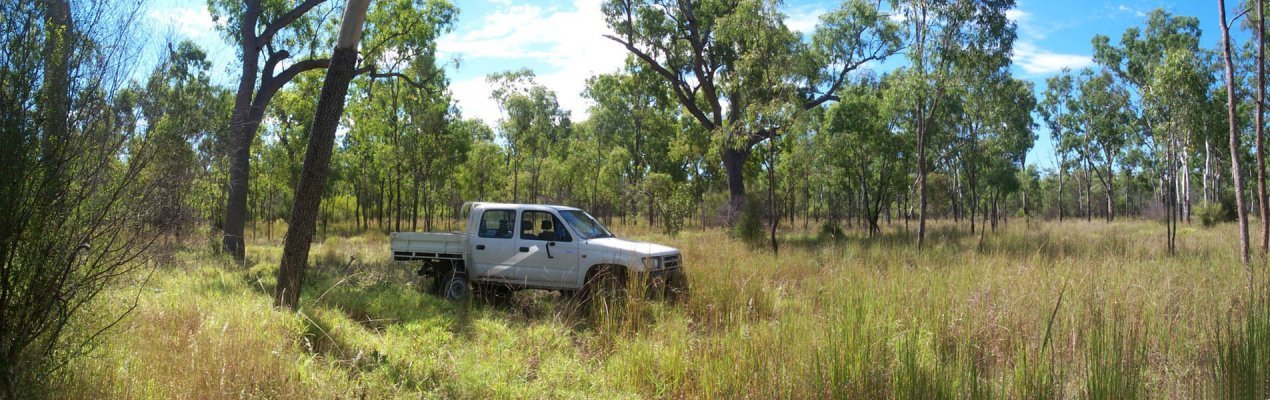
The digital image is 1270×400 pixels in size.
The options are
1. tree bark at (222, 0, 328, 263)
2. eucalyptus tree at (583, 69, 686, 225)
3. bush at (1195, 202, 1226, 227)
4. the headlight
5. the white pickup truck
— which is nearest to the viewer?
Result: the headlight

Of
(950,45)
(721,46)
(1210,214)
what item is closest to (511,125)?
(721,46)

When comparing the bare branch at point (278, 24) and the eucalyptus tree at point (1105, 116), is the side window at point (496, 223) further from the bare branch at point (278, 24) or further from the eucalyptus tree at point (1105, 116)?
the eucalyptus tree at point (1105, 116)

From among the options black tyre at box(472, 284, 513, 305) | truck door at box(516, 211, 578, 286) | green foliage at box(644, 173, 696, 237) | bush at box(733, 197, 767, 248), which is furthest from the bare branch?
green foliage at box(644, 173, 696, 237)

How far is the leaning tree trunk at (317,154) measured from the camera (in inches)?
273

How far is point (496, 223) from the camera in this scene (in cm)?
966

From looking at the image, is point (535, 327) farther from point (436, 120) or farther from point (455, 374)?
point (436, 120)

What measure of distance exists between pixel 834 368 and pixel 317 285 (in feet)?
30.5

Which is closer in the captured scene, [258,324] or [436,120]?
[258,324]

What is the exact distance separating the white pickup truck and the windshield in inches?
1.0

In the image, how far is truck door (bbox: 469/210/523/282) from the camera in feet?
30.9

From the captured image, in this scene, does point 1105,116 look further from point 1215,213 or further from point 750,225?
point 750,225

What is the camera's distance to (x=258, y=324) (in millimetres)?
5488

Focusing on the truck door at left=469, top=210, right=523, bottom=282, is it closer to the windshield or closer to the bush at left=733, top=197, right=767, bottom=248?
the windshield

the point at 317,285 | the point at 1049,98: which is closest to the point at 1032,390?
the point at 317,285
